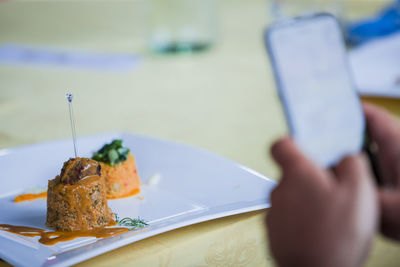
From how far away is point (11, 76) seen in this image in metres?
1.20

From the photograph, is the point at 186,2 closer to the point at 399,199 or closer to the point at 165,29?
the point at 165,29

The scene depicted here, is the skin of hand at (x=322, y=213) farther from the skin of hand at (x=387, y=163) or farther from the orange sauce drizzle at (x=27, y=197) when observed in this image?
the orange sauce drizzle at (x=27, y=197)

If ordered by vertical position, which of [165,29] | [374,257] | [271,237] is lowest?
[374,257]

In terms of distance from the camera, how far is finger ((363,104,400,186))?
0.35 metres

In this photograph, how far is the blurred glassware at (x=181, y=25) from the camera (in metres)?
1.31

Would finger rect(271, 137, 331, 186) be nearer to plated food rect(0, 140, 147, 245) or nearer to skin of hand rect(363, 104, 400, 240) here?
skin of hand rect(363, 104, 400, 240)

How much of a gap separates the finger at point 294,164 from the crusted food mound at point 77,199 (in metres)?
0.27

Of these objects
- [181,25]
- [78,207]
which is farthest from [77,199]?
[181,25]

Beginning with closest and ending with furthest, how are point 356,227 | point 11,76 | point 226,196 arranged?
point 356,227 < point 226,196 < point 11,76

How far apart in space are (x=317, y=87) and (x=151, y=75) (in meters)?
0.85

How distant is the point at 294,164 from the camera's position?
1.04ft

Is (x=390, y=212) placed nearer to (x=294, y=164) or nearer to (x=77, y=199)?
(x=294, y=164)

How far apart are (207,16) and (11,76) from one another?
472 mm

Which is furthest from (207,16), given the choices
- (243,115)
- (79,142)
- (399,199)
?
(399,199)
